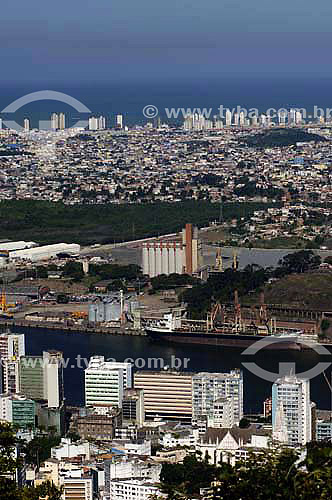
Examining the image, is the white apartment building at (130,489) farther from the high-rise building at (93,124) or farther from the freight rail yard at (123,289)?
the high-rise building at (93,124)

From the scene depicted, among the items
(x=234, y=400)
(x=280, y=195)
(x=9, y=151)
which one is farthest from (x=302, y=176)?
(x=234, y=400)

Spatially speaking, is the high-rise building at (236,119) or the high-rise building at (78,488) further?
the high-rise building at (236,119)

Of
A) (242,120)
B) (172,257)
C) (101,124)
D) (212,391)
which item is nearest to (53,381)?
(212,391)

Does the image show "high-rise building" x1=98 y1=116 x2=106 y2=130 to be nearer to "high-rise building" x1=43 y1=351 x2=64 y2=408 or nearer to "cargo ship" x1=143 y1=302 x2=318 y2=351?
"cargo ship" x1=143 y1=302 x2=318 y2=351

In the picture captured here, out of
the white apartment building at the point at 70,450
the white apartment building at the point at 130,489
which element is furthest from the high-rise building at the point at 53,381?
the white apartment building at the point at 130,489

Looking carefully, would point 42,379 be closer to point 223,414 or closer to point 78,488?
point 223,414

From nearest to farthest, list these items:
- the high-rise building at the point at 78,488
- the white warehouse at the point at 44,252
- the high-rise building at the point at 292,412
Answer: the high-rise building at the point at 78,488, the high-rise building at the point at 292,412, the white warehouse at the point at 44,252

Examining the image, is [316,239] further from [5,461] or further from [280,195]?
[5,461]
